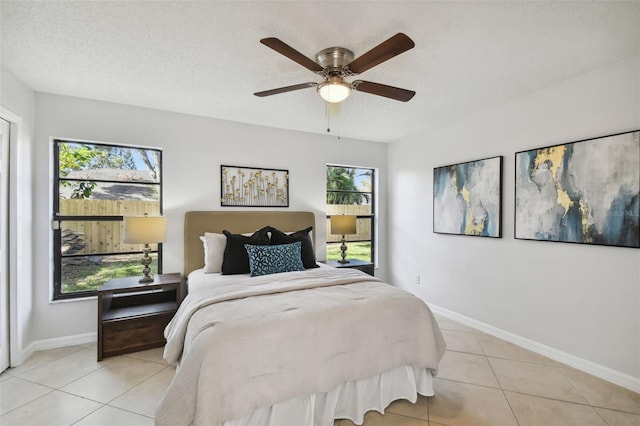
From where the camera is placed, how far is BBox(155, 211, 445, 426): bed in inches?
60.3

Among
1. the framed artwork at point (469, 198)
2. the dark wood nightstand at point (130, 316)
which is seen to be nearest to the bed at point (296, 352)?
the dark wood nightstand at point (130, 316)

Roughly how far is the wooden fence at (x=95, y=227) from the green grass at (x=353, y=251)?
8.43ft

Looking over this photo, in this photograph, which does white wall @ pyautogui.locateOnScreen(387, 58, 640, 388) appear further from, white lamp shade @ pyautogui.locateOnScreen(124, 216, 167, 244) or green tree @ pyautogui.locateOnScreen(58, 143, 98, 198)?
green tree @ pyautogui.locateOnScreen(58, 143, 98, 198)

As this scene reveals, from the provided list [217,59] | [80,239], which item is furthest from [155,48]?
[80,239]

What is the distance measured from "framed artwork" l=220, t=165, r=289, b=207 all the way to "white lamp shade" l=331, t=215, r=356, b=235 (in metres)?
0.71

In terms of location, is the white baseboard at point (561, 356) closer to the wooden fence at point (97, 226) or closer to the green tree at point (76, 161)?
the wooden fence at point (97, 226)

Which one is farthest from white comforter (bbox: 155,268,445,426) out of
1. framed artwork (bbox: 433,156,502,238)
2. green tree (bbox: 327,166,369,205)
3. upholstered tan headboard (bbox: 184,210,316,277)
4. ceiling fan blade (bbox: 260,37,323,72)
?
green tree (bbox: 327,166,369,205)

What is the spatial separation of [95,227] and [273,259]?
6.56 ft

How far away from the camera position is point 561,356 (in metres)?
2.69

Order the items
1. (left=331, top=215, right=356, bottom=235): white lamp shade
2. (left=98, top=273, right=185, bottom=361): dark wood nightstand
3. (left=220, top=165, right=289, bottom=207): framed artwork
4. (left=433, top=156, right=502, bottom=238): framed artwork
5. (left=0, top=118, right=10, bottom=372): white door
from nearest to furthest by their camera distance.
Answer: (left=0, top=118, right=10, bottom=372): white door
(left=98, top=273, right=185, bottom=361): dark wood nightstand
(left=433, top=156, right=502, bottom=238): framed artwork
(left=220, top=165, right=289, bottom=207): framed artwork
(left=331, top=215, right=356, bottom=235): white lamp shade

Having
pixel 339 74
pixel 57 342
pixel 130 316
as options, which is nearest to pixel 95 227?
pixel 130 316

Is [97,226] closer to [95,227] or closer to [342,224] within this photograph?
[95,227]

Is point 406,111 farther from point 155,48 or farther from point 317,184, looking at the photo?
point 155,48

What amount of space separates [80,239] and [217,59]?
2429 millimetres
